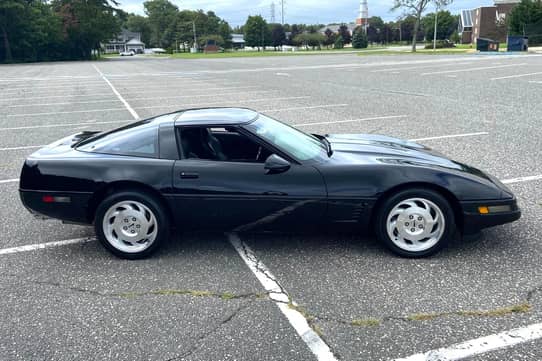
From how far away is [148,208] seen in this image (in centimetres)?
364

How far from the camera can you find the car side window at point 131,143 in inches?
149

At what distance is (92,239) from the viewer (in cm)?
419

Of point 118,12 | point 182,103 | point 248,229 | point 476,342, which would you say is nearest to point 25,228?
point 248,229

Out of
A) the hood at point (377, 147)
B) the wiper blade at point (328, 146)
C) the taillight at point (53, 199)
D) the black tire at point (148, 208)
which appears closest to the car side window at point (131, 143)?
the black tire at point (148, 208)

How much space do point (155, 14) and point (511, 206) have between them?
14445 cm

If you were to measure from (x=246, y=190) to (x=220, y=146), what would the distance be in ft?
1.83

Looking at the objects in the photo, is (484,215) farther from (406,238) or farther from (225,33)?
(225,33)

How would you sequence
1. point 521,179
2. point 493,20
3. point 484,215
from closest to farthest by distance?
point 484,215 < point 521,179 < point 493,20

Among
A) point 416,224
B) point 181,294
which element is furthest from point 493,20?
point 181,294

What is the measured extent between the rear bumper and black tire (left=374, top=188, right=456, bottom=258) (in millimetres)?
2337

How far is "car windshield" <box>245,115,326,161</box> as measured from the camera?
374 centimetres

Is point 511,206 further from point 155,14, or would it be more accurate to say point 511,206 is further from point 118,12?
point 155,14

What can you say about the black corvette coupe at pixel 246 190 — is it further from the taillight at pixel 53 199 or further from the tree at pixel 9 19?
the tree at pixel 9 19

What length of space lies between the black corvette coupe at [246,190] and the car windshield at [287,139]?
0.06 feet
